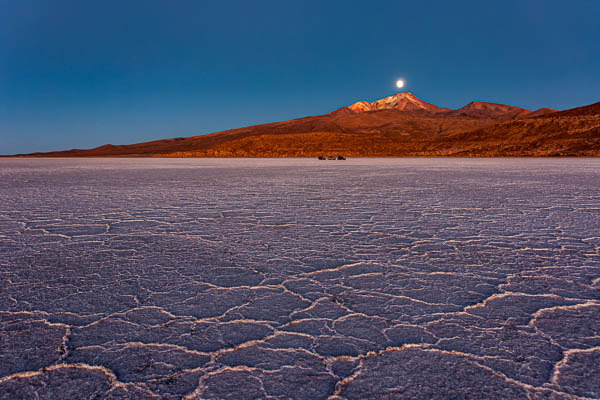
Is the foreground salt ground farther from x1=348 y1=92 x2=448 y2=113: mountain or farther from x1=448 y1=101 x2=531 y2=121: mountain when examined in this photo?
x1=348 y1=92 x2=448 y2=113: mountain

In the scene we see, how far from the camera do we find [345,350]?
1579 mm

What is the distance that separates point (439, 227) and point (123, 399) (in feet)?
11.5

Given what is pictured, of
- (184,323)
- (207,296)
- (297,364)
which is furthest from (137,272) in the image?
(297,364)

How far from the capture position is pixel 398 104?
168 meters

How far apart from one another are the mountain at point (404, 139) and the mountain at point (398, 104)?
141 ft

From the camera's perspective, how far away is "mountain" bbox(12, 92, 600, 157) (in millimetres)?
36475

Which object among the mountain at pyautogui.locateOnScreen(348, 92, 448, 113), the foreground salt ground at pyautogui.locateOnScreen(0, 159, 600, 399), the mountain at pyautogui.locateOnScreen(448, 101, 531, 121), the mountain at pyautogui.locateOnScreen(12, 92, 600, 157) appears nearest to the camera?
the foreground salt ground at pyautogui.locateOnScreen(0, 159, 600, 399)

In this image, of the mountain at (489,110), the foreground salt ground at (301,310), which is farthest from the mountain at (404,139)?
the foreground salt ground at (301,310)

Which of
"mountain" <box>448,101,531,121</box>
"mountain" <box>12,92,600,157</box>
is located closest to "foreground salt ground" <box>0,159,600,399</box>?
"mountain" <box>12,92,600,157</box>

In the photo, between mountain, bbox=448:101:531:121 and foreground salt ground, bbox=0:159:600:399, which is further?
mountain, bbox=448:101:531:121

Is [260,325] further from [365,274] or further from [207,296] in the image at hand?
[365,274]

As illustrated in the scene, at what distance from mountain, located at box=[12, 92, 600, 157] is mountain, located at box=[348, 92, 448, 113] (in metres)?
43.0

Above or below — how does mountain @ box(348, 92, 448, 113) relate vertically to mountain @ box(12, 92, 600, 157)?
above

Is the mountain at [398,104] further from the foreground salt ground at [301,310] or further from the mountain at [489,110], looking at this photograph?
the foreground salt ground at [301,310]
